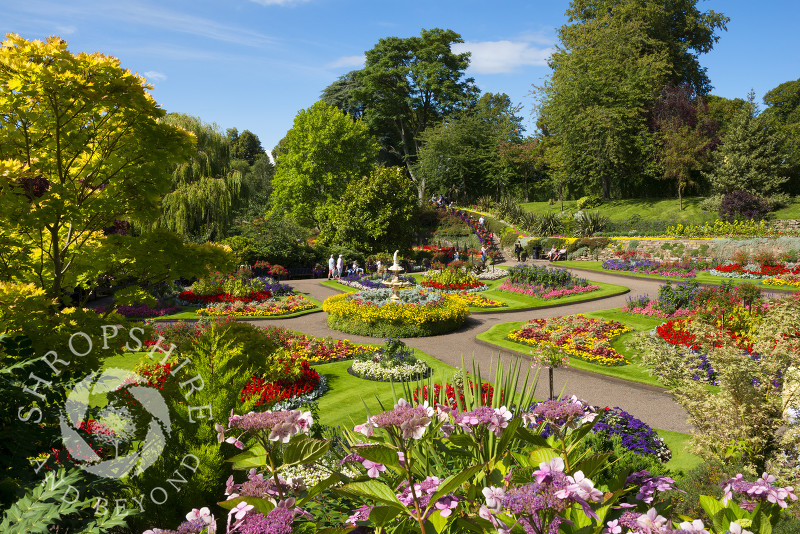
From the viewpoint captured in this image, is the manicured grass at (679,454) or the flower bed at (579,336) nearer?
the manicured grass at (679,454)

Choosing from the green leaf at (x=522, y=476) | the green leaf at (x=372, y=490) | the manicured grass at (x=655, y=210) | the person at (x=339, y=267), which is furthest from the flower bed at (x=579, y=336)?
the manicured grass at (x=655, y=210)

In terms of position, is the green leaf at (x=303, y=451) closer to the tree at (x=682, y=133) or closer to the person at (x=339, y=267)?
the person at (x=339, y=267)

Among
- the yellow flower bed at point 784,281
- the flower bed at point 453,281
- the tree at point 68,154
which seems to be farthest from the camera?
the flower bed at point 453,281

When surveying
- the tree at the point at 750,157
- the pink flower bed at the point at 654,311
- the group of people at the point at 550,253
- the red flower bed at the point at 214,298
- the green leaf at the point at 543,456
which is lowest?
the red flower bed at the point at 214,298

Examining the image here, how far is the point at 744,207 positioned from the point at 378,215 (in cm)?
2358

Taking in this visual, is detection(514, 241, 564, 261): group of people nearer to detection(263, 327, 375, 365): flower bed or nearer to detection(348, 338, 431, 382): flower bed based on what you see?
detection(263, 327, 375, 365): flower bed

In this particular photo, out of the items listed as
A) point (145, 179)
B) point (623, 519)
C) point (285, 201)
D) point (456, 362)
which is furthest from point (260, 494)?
point (285, 201)

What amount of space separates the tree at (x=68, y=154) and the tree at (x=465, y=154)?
39.6 meters

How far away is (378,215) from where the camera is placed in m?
A: 29.4

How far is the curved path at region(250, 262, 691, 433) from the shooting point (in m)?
8.92

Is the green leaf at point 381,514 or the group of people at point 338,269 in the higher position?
the green leaf at point 381,514

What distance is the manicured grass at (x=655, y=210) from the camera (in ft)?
106

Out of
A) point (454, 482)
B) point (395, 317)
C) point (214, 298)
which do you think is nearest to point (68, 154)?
point (454, 482)

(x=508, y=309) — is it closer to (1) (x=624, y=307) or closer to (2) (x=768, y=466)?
(1) (x=624, y=307)
